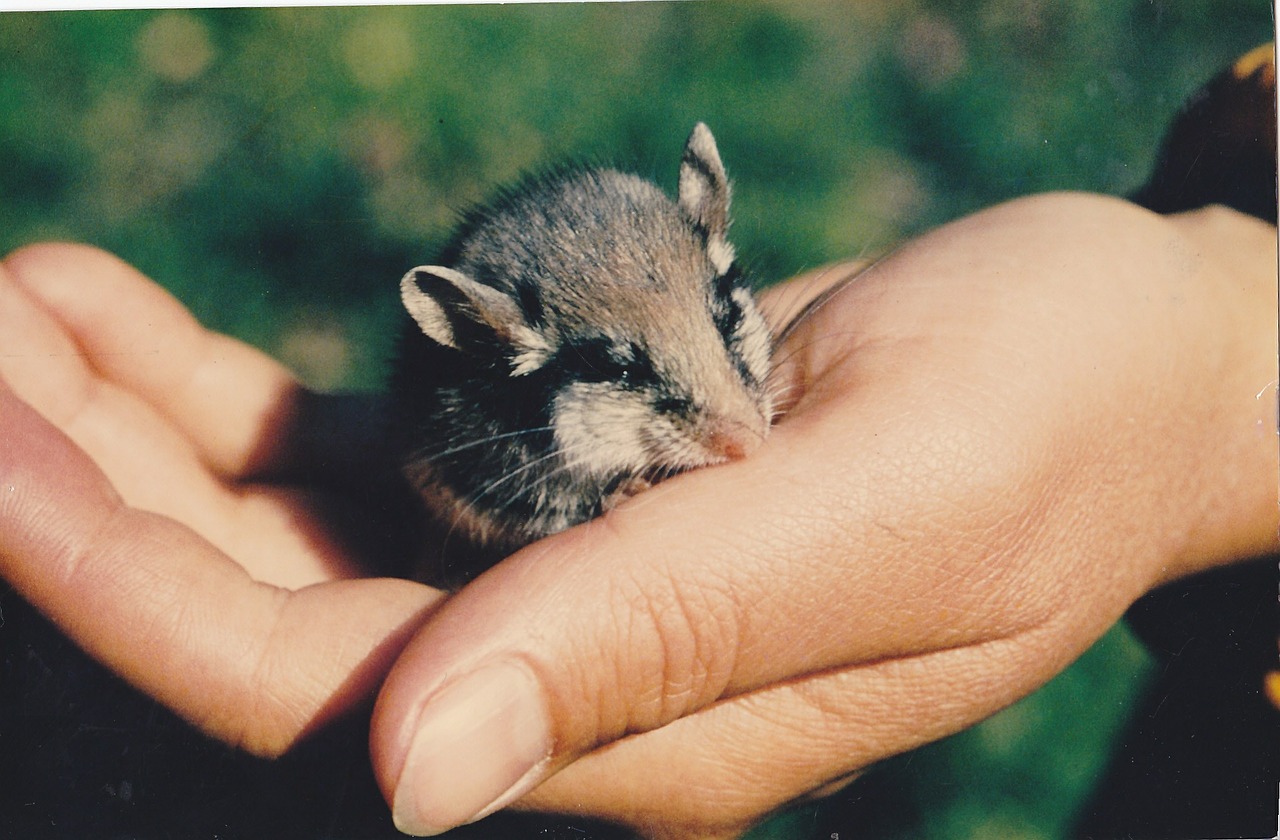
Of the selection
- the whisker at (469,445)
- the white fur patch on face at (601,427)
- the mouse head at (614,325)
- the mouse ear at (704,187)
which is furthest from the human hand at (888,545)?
the whisker at (469,445)

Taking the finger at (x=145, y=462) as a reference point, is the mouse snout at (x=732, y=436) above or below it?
above

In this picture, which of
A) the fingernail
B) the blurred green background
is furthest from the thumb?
the blurred green background

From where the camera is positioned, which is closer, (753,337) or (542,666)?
(542,666)

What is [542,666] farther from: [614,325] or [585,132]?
[585,132]

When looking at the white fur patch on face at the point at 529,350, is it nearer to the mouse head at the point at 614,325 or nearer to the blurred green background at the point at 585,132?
the mouse head at the point at 614,325

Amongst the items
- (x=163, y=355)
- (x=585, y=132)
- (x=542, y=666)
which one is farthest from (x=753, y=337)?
(x=163, y=355)

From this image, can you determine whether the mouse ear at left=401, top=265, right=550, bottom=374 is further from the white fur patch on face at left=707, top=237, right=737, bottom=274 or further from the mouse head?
the white fur patch on face at left=707, top=237, right=737, bottom=274

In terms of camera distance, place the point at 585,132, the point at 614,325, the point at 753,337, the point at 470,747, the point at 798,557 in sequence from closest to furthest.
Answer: the point at 470,747, the point at 798,557, the point at 614,325, the point at 753,337, the point at 585,132

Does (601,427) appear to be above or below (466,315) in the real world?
below
